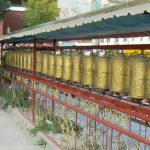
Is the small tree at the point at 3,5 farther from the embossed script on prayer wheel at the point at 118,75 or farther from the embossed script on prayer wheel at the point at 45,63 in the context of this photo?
the embossed script on prayer wheel at the point at 118,75

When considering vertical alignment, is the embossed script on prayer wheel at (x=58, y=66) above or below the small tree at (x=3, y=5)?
below

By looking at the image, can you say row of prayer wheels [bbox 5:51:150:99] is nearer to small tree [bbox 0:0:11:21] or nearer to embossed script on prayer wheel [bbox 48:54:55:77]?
embossed script on prayer wheel [bbox 48:54:55:77]

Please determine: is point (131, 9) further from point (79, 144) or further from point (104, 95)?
point (79, 144)

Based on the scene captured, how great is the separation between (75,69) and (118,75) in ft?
4.99

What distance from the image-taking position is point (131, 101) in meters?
5.03

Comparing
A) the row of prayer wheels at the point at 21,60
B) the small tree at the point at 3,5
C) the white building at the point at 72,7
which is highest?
the white building at the point at 72,7

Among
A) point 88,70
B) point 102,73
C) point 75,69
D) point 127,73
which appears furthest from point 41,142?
point 127,73

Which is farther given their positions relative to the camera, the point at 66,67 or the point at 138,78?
the point at 66,67

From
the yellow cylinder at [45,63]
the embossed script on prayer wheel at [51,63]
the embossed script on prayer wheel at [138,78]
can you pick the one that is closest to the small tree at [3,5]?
the yellow cylinder at [45,63]

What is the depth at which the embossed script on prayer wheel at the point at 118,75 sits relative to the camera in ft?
16.9

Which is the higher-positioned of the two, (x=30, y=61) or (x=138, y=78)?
(x=138, y=78)

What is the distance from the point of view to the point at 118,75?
205 inches

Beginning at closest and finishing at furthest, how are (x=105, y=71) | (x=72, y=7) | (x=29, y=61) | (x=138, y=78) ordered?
(x=138, y=78) < (x=105, y=71) < (x=29, y=61) < (x=72, y=7)

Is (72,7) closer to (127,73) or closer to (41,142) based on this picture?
(41,142)
